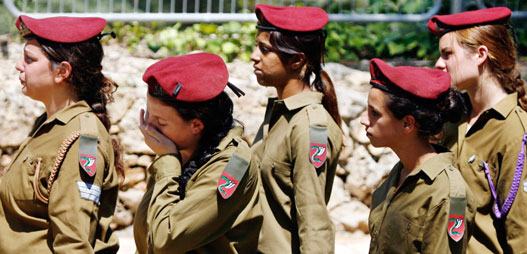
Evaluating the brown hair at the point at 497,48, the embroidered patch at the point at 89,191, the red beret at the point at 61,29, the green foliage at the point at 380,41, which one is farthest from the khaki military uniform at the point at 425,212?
the green foliage at the point at 380,41

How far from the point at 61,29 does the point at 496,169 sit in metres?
2.04

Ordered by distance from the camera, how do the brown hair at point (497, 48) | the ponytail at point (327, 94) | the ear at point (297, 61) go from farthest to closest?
the ponytail at point (327, 94), the ear at point (297, 61), the brown hair at point (497, 48)

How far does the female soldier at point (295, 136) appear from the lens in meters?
3.60

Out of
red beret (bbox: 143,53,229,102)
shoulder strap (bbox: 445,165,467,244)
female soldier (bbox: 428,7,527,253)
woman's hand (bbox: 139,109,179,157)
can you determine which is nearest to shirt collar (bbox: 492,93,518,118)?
female soldier (bbox: 428,7,527,253)

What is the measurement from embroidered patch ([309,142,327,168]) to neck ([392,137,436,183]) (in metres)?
0.40

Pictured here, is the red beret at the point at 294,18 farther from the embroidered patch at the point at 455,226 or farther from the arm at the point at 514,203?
the embroidered patch at the point at 455,226

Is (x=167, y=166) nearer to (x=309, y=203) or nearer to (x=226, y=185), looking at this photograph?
(x=226, y=185)

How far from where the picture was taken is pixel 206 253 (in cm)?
302

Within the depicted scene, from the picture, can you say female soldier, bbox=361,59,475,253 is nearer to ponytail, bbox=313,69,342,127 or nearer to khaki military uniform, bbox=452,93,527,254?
khaki military uniform, bbox=452,93,527,254

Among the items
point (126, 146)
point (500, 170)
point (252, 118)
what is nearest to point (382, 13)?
point (252, 118)

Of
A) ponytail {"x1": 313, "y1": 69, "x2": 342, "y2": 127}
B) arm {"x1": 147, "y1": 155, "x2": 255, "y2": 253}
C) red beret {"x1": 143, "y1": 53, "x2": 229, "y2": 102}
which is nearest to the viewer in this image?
arm {"x1": 147, "y1": 155, "x2": 255, "y2": 253}

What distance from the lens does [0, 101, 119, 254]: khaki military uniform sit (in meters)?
3.26

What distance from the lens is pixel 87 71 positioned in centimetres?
365

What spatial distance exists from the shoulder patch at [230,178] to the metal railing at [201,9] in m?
4.43
